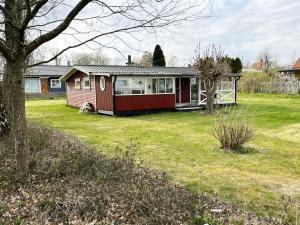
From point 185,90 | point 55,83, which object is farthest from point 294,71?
point 55,83

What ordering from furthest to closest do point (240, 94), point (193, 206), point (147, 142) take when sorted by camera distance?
1. point (240, 94)
2. point (147, 142)
3. point (193, 206)

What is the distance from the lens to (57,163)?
521 centimetres

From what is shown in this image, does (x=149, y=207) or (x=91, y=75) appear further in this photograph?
(x=91, y=75)

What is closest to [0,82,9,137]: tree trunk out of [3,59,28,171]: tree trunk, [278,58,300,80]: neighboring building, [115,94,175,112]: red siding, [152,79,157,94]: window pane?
[3,59,28,171]: tree trunk

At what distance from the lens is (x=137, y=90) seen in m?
20.4

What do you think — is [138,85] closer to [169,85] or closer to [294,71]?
[169,85]

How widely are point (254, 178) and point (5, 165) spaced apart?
14.7ft

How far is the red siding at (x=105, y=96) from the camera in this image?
19.8 metres

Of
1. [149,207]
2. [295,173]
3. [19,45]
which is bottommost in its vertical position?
[295,173]

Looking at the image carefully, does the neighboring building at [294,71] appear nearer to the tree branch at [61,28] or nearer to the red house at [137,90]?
the red house at [137,90]

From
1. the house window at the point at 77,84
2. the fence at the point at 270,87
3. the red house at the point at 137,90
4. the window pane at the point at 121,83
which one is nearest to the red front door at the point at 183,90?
the red house at the point at 137,90

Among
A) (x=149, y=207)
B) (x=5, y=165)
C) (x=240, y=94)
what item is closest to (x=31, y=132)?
(x=5, y=165)

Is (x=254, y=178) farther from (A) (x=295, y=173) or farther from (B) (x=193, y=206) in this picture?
(B) (x=193, y=206)

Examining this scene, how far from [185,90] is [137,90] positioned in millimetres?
5008
